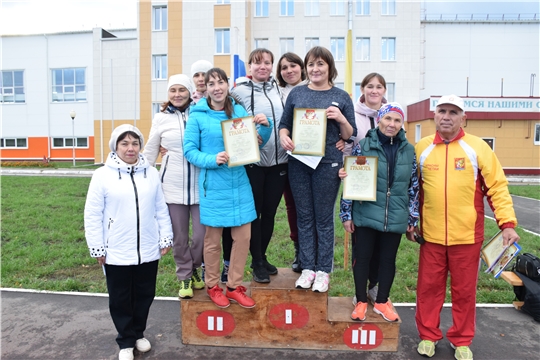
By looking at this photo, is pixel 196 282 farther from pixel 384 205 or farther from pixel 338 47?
pixel 338 47

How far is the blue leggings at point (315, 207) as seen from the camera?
3699 mm

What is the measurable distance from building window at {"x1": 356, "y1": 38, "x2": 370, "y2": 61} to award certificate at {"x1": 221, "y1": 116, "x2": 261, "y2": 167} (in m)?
26.9

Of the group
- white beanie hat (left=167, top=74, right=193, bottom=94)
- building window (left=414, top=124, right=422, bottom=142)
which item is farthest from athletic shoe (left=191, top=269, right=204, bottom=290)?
building window (left=414, top=124, right=422, bottom=142)

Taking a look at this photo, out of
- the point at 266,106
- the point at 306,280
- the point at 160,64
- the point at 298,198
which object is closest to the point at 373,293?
the point at 306,280

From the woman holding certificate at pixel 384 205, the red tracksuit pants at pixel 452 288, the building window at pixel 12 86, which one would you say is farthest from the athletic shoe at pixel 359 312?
the building window at pixel 12 86

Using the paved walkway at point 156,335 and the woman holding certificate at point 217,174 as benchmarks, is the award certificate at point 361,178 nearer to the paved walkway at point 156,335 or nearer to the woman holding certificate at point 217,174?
the woman holding certificate at point 217,174

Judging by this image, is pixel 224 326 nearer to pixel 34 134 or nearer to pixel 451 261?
pixel 451 261

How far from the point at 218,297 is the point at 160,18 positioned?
27.4 metres

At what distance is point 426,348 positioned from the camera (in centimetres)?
365

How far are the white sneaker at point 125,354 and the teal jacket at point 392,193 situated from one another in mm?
2375

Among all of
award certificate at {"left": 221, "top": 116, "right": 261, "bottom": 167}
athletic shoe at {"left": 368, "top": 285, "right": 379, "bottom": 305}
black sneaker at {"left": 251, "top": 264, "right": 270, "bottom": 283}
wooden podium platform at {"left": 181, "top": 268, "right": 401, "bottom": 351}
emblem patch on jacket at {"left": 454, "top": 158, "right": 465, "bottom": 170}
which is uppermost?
award certificate at {"left": 221, "top": 116, "right": 261, "bottom": 167}

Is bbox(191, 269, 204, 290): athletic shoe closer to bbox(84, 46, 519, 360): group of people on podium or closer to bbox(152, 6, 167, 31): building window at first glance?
bbox(84, 46, 519, 360): group of people on podium

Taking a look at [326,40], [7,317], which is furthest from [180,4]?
[7,317]

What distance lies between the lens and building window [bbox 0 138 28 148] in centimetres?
3238
